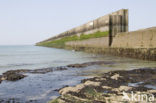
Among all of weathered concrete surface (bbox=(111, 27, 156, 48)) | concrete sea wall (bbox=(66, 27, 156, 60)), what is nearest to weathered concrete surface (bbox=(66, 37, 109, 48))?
concrete sea wall (bbox=(66, 27, 156, 60))

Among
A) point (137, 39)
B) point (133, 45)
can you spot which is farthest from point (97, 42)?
point (137, 39)

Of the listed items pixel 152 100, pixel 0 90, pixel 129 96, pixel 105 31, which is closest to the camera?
pixel 152 100

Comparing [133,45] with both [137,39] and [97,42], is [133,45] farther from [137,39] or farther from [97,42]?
[97,42]

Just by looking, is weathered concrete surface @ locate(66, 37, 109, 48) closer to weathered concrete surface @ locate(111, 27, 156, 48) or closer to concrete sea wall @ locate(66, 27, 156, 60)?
concrete sea wall @ locate(66, 27, 156, 60)

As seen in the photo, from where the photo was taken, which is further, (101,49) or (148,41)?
(101,49)

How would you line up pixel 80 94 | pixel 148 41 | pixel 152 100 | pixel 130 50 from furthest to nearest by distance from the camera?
pixel 130 50 → pixel 148 41 → pixel 80 94 → pixel 152 100

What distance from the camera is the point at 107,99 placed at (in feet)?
9.97

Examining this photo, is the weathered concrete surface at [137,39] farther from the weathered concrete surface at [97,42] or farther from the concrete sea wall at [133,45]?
the weathered concrete surface at [97,42]

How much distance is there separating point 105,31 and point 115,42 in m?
→ 2.13

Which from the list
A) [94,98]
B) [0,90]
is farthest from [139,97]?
[0,90]

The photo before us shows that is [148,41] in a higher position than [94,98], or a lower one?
higher

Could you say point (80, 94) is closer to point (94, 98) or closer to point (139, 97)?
point (94, 98)

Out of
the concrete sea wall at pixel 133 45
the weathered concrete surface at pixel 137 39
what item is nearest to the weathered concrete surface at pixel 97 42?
the concrete sea wall at pixel 133 45

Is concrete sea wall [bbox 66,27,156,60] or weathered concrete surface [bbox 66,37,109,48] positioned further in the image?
weathered concrete surface [bbox 66,37,109,48]
